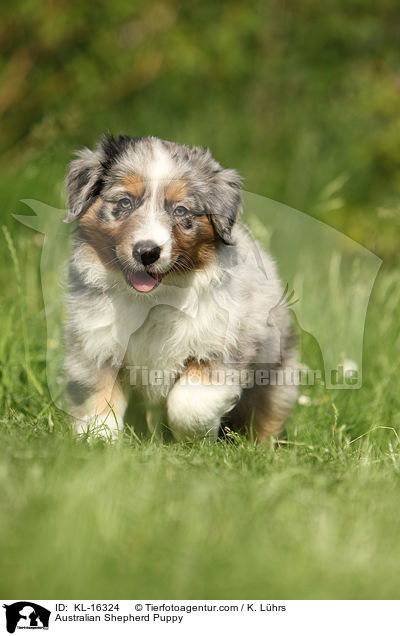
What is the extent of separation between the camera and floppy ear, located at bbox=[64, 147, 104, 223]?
298 centimetres

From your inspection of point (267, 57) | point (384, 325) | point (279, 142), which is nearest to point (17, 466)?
point (384, 325)

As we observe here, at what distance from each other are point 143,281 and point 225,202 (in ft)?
1.59

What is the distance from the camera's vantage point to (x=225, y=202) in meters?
3.05

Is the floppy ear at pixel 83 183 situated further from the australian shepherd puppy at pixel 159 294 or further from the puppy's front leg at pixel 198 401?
the puppy's front leg at pixel 198 401

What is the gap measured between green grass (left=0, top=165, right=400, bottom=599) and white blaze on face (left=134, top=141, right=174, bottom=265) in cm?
75

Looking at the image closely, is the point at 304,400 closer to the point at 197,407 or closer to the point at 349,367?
the point at 349,367

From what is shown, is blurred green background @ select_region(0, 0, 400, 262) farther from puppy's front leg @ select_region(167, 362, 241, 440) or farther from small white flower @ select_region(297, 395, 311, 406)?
puppy's front leg @ select_region(167, 362, 241, 440)

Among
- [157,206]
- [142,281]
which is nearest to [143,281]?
[142,281]

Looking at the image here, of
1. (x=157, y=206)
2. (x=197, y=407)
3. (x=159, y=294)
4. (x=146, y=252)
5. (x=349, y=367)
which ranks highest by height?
(x=157, y=206)

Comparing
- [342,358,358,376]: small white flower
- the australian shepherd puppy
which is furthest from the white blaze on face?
[342,358,358,376]: small white flower

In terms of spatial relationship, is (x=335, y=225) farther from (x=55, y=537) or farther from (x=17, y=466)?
(x=55, y=537)

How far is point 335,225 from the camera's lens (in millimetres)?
5777
